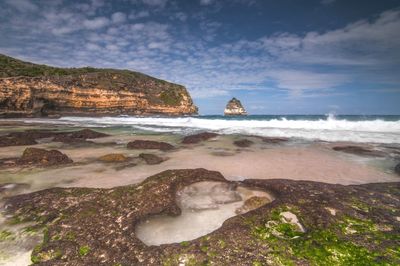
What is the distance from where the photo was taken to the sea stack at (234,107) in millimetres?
128750

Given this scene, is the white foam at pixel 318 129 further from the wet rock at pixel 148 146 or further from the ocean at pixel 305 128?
the wet rock at pixel 148 146

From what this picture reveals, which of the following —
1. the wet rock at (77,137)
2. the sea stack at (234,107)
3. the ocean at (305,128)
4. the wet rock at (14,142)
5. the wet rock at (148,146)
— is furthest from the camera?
the sea stack at (234,107)

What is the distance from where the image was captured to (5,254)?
3041 mm

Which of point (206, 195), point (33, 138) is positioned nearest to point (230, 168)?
point (206, 195)

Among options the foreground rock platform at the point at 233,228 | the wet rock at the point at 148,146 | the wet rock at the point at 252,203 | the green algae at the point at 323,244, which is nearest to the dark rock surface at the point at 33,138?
the wet rock at the point at 148,146

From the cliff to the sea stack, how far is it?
57.8 m

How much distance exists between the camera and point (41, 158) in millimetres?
7676

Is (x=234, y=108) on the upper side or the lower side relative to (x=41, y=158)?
upper

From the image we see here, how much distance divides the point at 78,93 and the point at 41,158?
47154mm

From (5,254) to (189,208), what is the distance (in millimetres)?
2715

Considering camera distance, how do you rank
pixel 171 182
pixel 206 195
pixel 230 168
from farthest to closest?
pixel 230 168, pixel 171 182, pixel 206 195

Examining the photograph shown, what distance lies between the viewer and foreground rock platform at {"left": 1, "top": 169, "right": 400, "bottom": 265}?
9.39 ft

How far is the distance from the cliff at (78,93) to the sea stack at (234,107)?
189 ft

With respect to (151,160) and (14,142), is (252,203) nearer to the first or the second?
(151,160)
